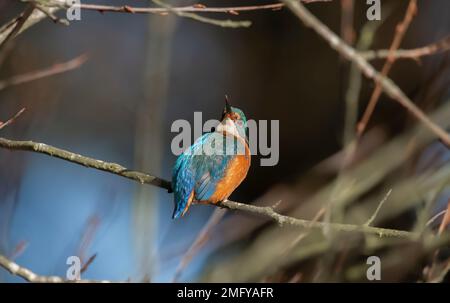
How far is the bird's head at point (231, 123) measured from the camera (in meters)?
4.38

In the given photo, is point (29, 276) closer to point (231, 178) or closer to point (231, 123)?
point (231, 178)

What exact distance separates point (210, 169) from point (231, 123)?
0.58m

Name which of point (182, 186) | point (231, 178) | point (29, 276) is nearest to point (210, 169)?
point (231, 178)

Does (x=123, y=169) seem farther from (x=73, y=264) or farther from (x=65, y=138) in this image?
(x=65, y=138)

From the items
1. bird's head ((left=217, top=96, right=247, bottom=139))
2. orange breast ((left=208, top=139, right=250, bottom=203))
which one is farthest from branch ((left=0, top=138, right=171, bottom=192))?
bird's head ((left=217, top=96, right=247, bottom=139))

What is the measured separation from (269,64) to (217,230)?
2.75 m

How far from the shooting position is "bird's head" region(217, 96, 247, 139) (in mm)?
4375

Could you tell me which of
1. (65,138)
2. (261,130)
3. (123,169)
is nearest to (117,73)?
(65,138)

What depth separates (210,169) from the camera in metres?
3.93

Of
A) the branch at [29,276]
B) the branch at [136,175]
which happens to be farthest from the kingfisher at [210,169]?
the branch at [29,276]

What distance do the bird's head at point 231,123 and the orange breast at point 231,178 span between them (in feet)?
0.59

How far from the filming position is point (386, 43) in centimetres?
589

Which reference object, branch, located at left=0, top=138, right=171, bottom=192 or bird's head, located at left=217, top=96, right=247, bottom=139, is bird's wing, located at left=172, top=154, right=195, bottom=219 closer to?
branch, located at left=0, top=138, right=171, bottom=192
